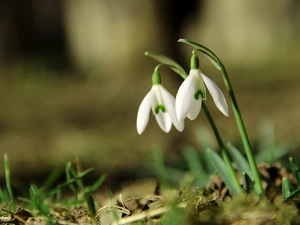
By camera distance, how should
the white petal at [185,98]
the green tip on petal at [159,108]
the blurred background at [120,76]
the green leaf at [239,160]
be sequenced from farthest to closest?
the blurred background at [120,76] → the green leaf at [239,160] → the green tip on petal at [159,108] → the white petal at [185,98]

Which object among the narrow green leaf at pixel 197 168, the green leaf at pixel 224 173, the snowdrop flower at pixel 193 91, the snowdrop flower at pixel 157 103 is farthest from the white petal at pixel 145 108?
the narrow green leaf at pixel 197 168

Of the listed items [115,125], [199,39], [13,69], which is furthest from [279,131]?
[199,39]

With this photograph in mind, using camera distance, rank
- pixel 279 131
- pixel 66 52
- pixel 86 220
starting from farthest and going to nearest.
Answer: pixel 66 52 → pixel 279 131 → pixel 86 220

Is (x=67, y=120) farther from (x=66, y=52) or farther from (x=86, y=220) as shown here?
(x=66, y=52)

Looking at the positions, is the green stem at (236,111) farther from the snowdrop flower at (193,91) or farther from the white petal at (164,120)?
the white petal at (164,120)

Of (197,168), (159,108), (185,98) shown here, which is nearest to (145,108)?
(159,108)

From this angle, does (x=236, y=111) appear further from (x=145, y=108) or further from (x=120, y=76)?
(x=120, y=76)

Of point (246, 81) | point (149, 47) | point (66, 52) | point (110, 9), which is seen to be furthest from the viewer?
point (66, 52)
